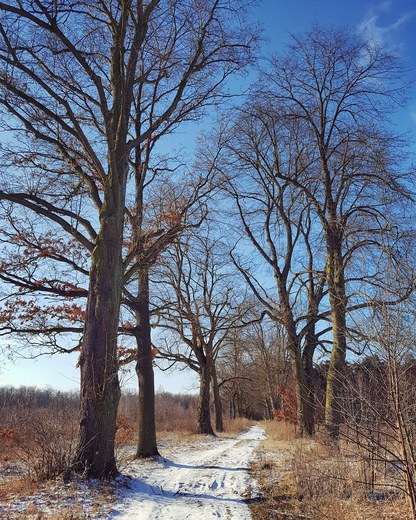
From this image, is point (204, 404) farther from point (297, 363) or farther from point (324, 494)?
point (324, 494)

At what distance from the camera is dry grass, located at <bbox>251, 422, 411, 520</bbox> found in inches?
203

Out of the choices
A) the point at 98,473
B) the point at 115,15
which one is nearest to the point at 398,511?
the point at 98,473

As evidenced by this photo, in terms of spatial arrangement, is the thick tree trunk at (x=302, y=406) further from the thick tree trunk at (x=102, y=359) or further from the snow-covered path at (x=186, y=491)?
the thick tree trunk at (x=102, y=359)

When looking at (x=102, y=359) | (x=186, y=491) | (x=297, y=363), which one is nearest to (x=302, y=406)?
(x=297, y=363)

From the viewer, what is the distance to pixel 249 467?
939cm

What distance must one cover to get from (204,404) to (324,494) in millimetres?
17132

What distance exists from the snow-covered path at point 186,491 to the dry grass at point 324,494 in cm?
41

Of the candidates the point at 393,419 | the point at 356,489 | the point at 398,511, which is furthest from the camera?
the point at 356,489

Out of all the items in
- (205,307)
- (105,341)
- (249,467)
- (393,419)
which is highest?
(205,307)

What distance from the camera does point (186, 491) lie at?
698cm

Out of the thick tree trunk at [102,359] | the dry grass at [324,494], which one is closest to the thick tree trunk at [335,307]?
the dry grass at [324,494]

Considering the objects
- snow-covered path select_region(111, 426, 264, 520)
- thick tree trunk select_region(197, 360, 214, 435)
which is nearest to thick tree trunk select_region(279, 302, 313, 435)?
snow-covered path select_region(111, 426, 264, 520)

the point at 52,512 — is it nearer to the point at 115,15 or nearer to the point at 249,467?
the point at 249,467

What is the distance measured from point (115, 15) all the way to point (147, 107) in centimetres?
269
